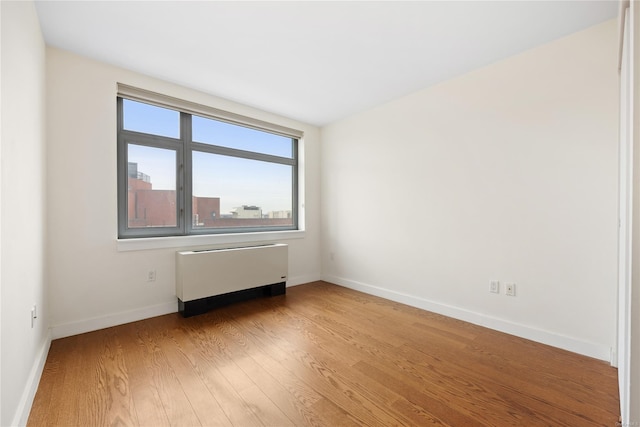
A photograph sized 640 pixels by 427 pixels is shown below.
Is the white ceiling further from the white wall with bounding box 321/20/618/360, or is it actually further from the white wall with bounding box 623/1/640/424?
the white wall with bounding box 623/1/640/424

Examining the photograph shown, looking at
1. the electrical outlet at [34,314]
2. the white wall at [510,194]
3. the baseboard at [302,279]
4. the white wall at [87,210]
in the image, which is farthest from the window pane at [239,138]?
the electrical outlet at [34,314]

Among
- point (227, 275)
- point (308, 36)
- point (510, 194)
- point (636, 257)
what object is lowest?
point (227, 275)

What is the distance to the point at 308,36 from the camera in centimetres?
204

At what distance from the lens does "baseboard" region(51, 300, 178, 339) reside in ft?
7.26

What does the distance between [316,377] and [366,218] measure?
7.15 ft

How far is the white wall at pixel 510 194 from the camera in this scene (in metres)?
1.95

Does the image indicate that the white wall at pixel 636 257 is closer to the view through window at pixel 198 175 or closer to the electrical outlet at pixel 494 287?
the electrical outlet at pixel 494 287

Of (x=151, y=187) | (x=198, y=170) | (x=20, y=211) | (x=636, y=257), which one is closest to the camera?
(x=636, y=257)

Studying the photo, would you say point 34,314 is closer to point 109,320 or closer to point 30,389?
point 30,389

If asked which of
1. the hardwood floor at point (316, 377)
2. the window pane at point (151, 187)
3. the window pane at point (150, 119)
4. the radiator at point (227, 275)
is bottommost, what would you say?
the hardwood floor at point (316, 377)

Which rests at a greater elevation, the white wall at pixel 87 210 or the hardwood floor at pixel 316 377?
the white wall at pixel 87 210

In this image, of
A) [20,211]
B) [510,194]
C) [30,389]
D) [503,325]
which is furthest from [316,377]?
[510,194]

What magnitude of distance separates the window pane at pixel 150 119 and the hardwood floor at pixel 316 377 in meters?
1.94

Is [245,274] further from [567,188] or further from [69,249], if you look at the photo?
[567,188]
